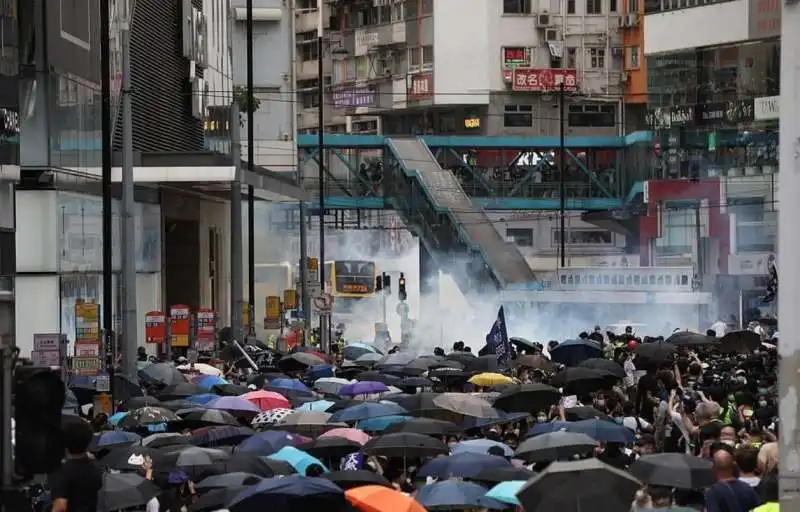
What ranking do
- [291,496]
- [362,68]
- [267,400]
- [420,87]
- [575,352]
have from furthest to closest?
1. [362,68]
2. [420,87]
3. [575,352]
4. [267,400]
5. [291,496]

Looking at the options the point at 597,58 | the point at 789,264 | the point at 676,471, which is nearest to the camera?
the point at 789,264

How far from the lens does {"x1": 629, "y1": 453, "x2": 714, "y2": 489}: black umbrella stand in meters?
13.9

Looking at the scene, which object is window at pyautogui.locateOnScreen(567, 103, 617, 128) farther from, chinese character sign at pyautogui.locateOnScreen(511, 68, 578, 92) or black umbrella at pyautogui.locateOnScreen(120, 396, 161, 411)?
black umbrella at pyautogui.locateOnScreen(120, 396, 161, 411)

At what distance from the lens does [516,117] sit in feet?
287

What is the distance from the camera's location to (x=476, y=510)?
14.3m

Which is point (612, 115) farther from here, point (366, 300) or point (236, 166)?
point (236, 166)

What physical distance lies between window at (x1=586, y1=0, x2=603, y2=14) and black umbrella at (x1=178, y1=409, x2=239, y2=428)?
70105mm

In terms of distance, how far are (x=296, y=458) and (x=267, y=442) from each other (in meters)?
0.98

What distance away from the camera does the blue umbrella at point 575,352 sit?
33.6 meters

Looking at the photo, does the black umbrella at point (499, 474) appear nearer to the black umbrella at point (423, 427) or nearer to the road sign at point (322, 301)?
the black umbrella at point (423, 427)

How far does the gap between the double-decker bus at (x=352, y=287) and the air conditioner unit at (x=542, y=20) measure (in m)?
21.4

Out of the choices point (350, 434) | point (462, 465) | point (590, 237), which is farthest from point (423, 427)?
point (590, 237)

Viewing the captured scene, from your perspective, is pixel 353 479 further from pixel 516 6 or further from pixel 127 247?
pixel 516 6

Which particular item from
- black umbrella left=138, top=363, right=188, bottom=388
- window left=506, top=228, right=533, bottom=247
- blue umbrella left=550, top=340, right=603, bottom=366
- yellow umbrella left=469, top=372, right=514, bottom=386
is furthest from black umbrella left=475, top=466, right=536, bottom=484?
window left=506, top=228, right=533, bottom=247
